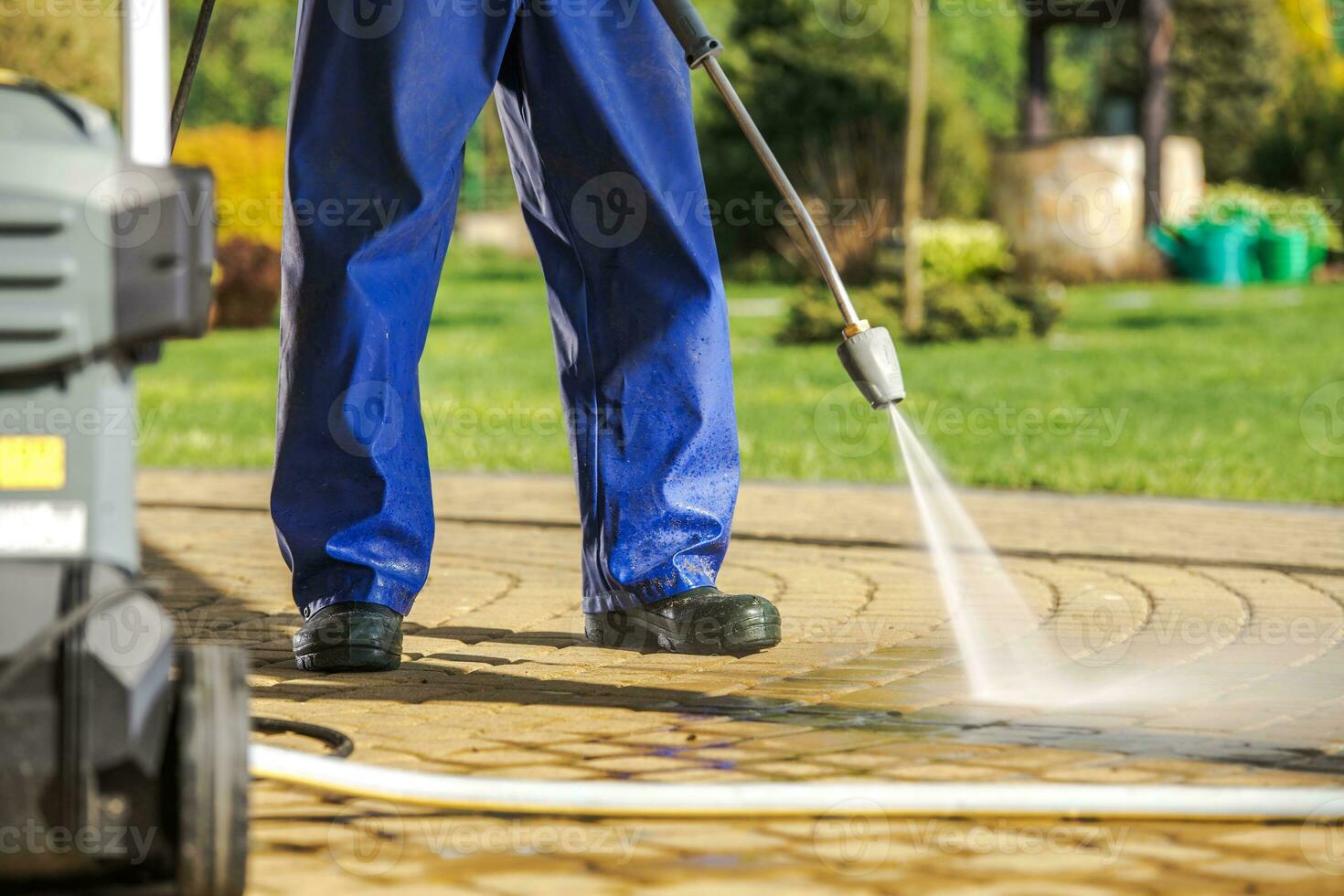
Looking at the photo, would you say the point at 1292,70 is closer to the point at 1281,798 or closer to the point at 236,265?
the point at 236,265

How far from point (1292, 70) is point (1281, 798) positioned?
31865mm

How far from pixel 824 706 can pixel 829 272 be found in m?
0.74

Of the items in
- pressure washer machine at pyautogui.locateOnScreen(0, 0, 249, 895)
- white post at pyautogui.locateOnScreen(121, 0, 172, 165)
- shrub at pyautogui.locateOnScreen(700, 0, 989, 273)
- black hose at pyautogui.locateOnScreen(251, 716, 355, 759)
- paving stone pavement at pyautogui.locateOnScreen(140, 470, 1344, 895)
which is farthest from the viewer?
shrub at pyautogui.locateOnScreen(700, 0, 989, 273)

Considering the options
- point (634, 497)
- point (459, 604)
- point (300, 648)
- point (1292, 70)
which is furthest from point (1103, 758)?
point (1292, 70)

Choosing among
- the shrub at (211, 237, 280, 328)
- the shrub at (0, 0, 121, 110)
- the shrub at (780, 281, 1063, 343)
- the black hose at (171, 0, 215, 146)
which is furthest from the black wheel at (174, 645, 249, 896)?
the shrub at (0, 0, 121, 110)

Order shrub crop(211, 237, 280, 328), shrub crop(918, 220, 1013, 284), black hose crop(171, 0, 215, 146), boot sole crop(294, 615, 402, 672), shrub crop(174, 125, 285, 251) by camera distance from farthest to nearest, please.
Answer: shrub crop(174, 125, 285, 251)
shrub crop(918, 220, 1013, 284)
shrub crop(211, 237, 280, 328)
boot sole crop(294, 615, 402, 672)
black hose crop(171, 0, 215, 146)

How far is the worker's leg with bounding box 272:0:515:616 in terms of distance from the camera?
347 centimetres

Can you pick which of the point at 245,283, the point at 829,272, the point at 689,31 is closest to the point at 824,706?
the point at 829,272

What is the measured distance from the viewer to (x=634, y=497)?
12.2 ft

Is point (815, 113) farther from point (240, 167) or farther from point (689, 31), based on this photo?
point (689, 31)

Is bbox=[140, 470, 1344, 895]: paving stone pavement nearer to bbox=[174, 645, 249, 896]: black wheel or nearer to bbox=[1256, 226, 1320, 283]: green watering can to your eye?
bbox=[174, 645, 249, 896]: black wheel

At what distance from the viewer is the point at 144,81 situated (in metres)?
2.10

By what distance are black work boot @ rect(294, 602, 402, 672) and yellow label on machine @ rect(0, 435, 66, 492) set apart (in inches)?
61.0

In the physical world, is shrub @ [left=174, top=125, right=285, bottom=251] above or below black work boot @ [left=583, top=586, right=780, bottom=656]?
above
